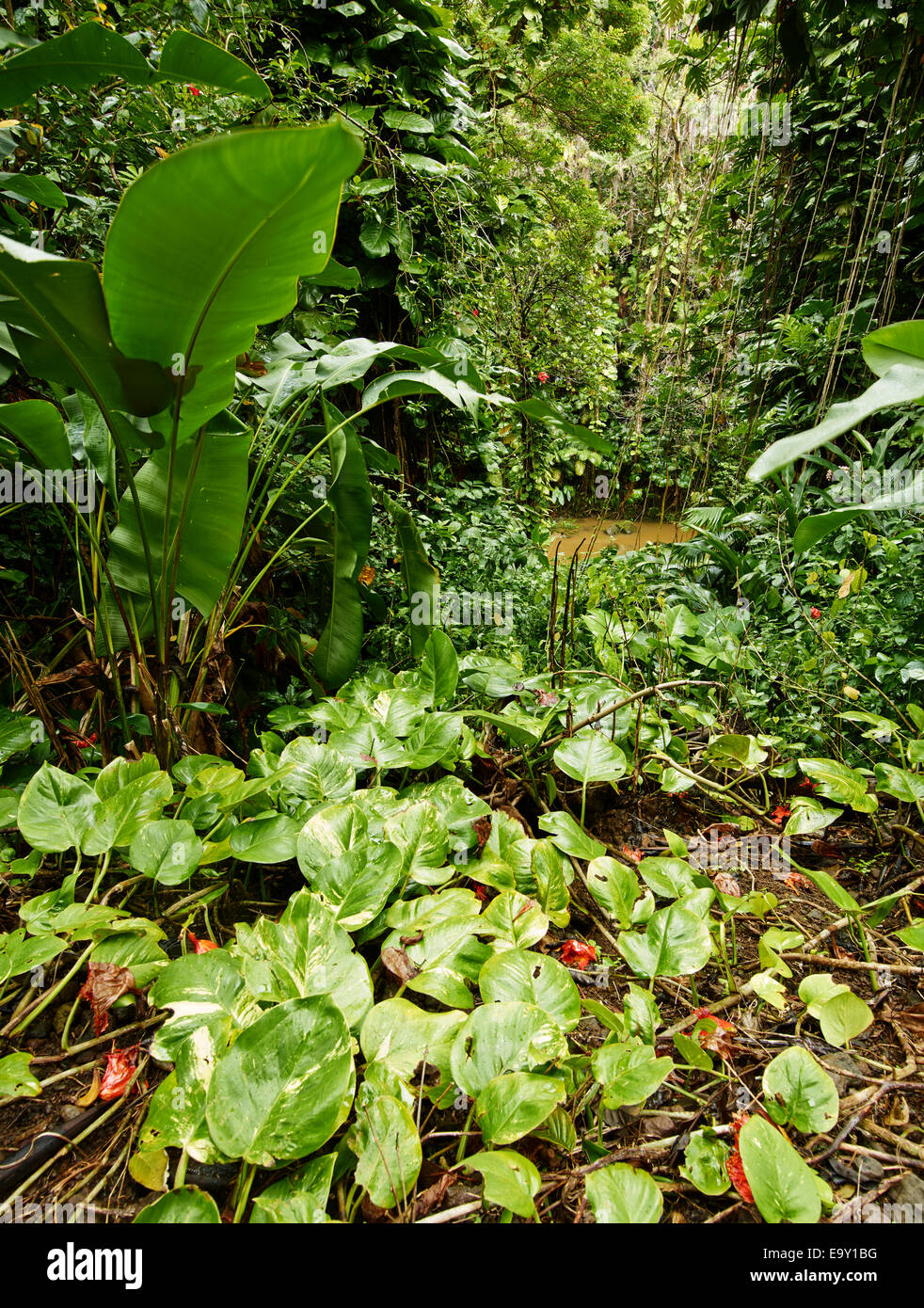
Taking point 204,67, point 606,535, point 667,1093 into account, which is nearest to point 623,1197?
point 667,1093

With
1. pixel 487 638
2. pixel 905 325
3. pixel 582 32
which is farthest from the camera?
pixel 582 32

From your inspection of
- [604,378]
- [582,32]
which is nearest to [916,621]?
[604,378]

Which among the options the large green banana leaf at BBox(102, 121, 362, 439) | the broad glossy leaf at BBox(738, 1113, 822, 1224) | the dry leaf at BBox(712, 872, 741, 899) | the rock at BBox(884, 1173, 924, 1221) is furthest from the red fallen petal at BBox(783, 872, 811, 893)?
the large green banana leaf at BBox(102, 121, 362, 439)

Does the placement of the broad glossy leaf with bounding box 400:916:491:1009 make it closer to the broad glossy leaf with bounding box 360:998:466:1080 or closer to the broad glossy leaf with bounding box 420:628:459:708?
the broad glossy leaf with bounding box 360:998:466:1080

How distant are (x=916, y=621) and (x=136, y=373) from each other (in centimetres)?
176

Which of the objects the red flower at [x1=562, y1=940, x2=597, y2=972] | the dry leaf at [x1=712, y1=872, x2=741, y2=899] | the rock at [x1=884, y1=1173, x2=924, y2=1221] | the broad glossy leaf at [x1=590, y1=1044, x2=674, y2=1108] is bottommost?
the rock at [x1=884, y1=1173, x2=924, y2=1221]

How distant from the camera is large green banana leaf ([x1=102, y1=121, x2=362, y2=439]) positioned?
1.96 feet

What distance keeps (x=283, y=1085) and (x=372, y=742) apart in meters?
0.59

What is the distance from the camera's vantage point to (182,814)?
35.7 inches

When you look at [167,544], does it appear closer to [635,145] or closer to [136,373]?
[136,373]

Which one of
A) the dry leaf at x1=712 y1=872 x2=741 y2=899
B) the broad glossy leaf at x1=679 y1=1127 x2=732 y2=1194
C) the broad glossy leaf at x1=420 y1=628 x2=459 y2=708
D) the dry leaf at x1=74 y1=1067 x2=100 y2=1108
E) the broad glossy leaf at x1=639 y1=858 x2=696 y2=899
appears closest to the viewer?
the broad glossy leaf at x1=679 y1=1127 x2=732 y2=1194

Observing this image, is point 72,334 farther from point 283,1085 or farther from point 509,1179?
point 509,1179

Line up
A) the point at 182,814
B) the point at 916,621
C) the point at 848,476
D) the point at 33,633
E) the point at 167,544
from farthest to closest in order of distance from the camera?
the point at 848,476, the point at 916,621, the point at 33,633, the point at 167,544, the point at 182,814

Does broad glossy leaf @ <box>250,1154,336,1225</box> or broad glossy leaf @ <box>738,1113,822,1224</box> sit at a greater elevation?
broad glossy leaf @ <box>738,1113,822,1224</box>
